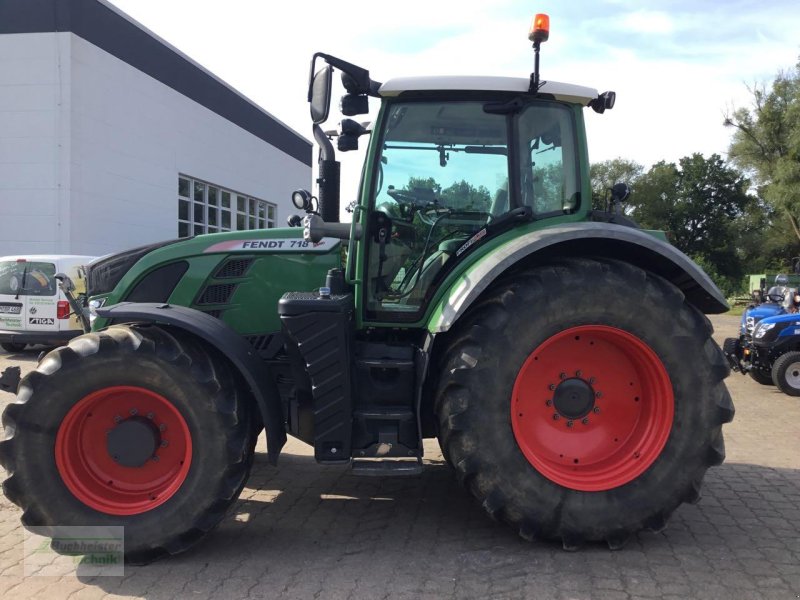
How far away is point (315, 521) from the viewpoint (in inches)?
148

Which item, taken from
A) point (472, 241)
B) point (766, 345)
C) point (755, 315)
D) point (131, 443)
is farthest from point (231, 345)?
point (755, 315)

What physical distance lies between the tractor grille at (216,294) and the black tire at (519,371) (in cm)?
161

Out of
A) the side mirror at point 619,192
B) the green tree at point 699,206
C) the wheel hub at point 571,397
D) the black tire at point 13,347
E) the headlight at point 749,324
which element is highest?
the green tree at point 699,206

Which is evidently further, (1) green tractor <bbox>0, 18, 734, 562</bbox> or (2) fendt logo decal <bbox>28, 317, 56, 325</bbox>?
(2) fendt logo decal <bbox>28, 317, 56, 325</bbox>

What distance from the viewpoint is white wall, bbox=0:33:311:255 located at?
539 inches

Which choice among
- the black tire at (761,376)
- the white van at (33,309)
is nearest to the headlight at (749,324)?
the black tire at (761,376)

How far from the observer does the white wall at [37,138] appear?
13.7 m

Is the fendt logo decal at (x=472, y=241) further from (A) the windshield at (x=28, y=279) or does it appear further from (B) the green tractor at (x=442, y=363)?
(A) the windshield at (x=28, y=279)

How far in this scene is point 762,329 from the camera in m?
8.75

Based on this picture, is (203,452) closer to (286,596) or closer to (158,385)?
(158,385)

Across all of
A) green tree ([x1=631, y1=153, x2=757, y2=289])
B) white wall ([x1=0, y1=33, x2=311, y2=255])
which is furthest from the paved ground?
green tree ([x1=631, y1=153, x2=757, y2=289])

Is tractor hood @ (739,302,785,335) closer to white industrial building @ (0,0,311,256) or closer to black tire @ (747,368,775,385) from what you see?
black tire @ (747,368,775,385)

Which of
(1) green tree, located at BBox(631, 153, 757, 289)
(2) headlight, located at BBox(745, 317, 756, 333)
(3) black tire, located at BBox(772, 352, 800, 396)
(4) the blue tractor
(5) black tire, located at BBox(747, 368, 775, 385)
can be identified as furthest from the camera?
(1) green tree, located at BBox(631, 153, 757, 289)

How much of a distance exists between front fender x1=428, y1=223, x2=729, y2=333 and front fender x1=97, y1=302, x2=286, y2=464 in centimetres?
98
